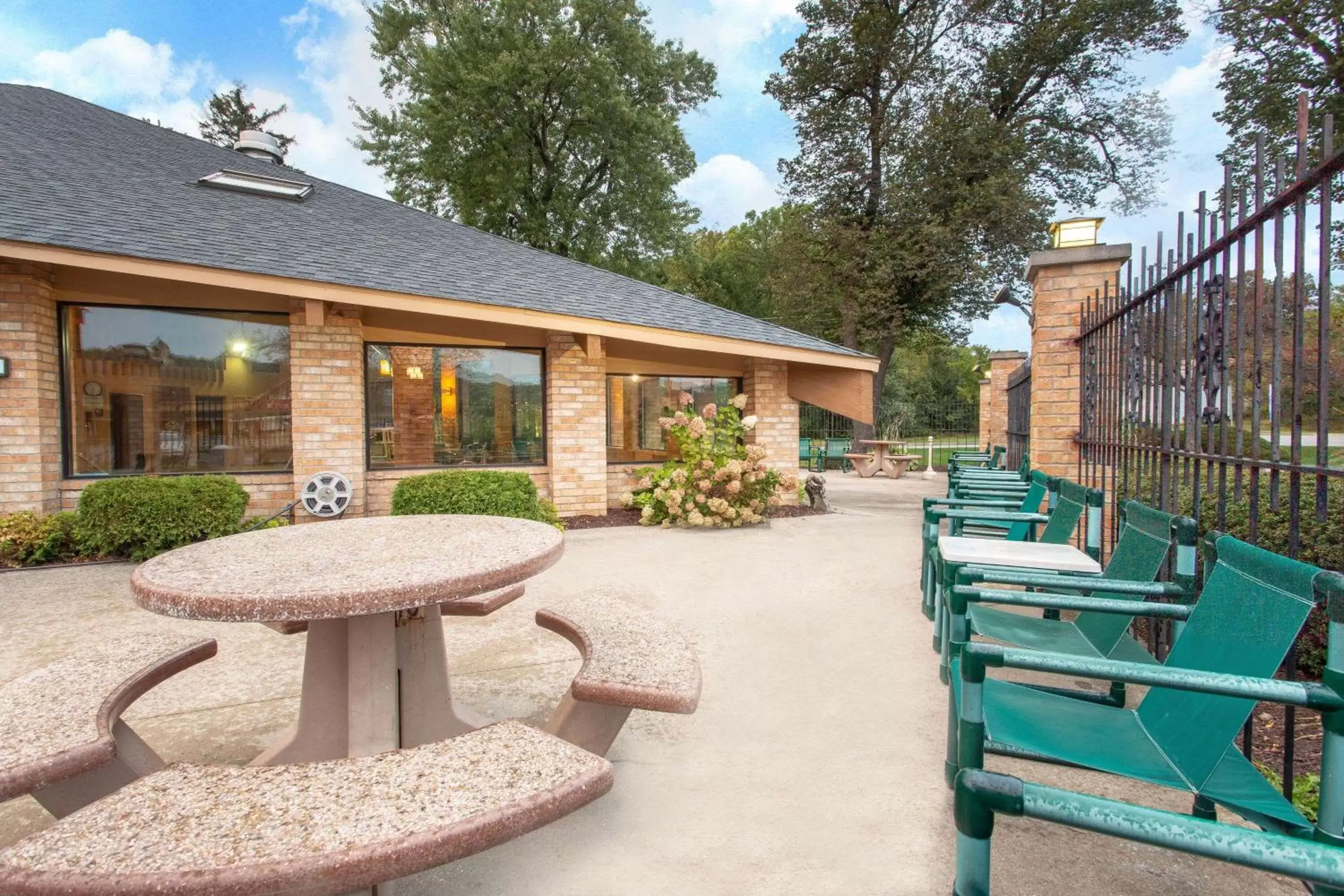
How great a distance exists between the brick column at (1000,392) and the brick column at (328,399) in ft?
29.7

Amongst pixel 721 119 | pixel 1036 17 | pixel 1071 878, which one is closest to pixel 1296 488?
pixel 1071 878

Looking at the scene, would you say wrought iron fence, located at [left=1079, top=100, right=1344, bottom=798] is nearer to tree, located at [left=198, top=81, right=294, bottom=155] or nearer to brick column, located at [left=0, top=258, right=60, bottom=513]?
brick column, located at [left=0, top=258, right=60, bottom=513]

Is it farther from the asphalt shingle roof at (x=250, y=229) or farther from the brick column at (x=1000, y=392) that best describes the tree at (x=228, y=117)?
the brick column at (x=1000, y=392)

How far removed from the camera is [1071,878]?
1705 mm

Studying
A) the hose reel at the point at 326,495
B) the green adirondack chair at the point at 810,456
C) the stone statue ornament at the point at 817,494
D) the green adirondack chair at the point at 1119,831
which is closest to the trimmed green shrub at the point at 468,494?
the hose reel at the point at 326,495

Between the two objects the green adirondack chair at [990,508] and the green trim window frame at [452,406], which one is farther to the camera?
the green trim window frame at [452,406]

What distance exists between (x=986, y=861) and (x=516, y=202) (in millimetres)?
Answer: 21196

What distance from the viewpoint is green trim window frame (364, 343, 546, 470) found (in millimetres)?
7602

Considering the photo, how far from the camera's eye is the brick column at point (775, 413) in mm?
9125

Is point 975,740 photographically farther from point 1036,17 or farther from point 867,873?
point 1036,17

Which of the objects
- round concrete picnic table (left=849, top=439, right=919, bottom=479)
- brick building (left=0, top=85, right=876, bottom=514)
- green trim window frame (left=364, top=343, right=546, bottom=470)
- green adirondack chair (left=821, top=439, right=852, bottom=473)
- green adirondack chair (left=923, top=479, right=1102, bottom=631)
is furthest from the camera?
green adirondack chair (left=821, top=439, right=852, bottom=473)

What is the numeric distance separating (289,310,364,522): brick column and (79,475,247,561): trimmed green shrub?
108cm

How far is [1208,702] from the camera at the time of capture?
5.21ft

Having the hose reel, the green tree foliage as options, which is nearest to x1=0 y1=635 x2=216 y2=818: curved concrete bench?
the hose reel
